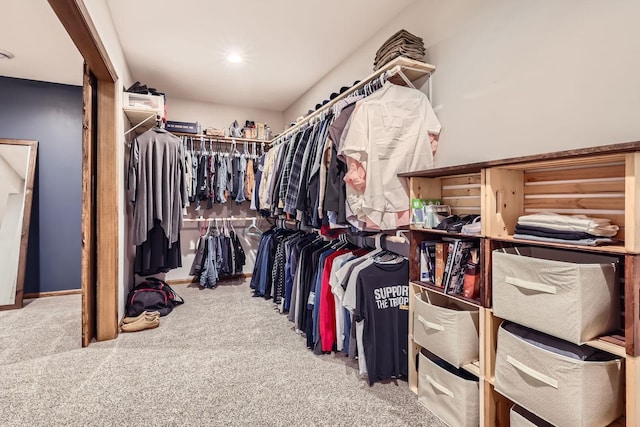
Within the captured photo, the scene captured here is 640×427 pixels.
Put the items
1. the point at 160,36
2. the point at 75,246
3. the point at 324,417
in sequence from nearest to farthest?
the point at 324,417, the point at 160,36, the point at 75,246

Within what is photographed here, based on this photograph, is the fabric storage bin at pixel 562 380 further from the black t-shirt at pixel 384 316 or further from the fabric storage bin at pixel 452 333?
the black t-shirt at pixel 384 316

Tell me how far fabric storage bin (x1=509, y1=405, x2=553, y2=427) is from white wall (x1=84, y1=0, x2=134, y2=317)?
2873 millimetres

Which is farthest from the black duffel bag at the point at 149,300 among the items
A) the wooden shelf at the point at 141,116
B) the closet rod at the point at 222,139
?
the closet rod at the point at 222,139

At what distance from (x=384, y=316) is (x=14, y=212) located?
13.2 ft

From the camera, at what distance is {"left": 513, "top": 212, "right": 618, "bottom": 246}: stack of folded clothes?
113 cm

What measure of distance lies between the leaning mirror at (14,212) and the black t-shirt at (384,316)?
12.2ft

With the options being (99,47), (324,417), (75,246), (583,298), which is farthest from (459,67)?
(75,246)

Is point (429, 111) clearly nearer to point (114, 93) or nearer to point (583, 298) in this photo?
point (583, 298)

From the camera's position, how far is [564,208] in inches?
56.1

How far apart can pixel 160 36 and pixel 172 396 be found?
9.12ft

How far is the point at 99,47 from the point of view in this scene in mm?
2078

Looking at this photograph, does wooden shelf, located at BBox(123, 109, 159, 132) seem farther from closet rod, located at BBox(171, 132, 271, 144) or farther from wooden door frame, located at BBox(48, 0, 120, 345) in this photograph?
closet rod, located at BBox(171, 132, 271, 144)

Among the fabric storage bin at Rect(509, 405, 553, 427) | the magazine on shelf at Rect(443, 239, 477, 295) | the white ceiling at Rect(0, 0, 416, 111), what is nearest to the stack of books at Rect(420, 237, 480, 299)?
the magazine on shelf at Rect(443, 239, 477, 295)

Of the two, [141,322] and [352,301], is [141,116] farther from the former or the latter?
[352,301]
